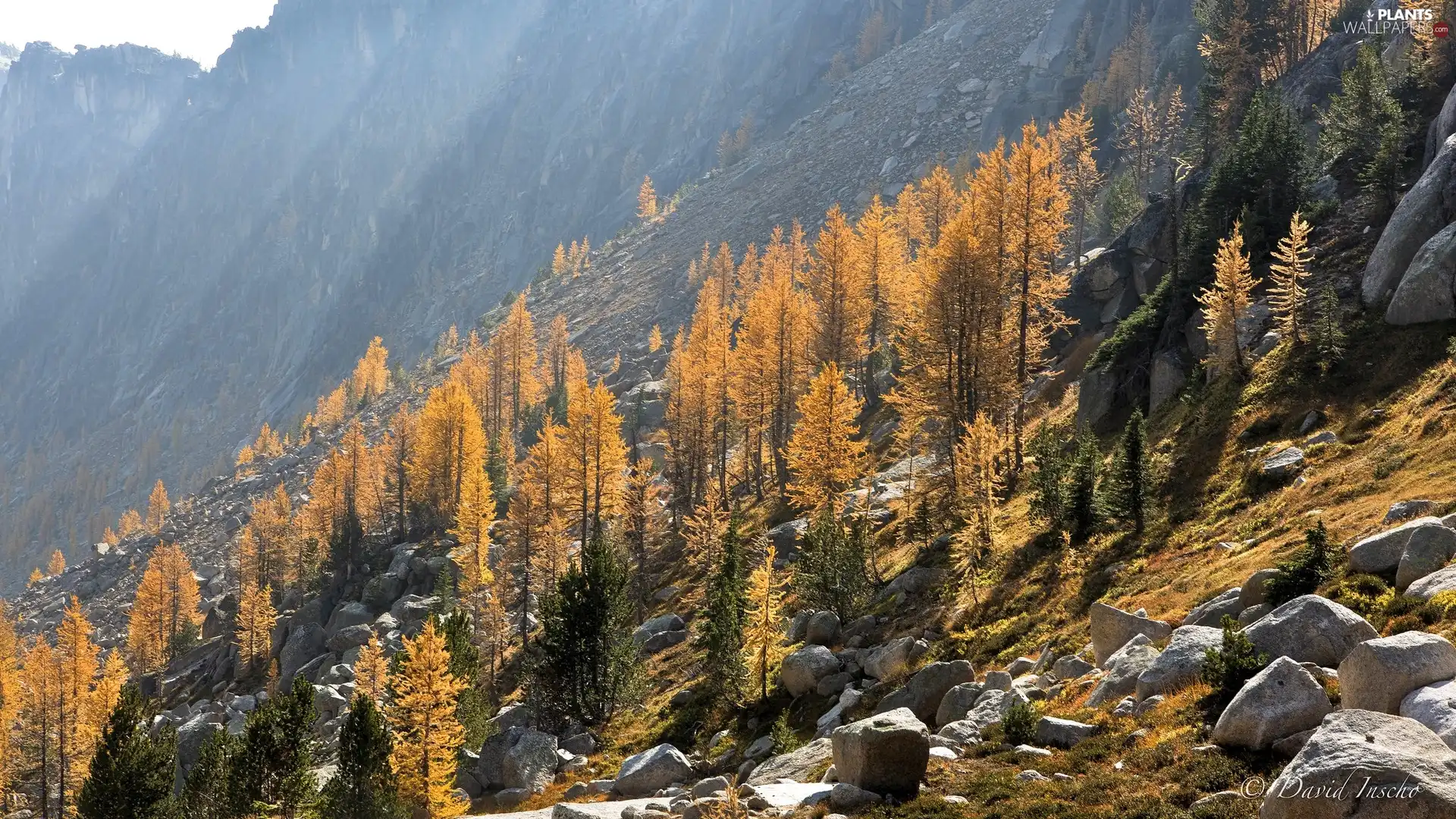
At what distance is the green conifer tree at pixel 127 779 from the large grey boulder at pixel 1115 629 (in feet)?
127

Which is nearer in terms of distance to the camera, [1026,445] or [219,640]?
[1026,445]

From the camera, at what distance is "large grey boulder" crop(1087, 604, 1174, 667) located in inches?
827

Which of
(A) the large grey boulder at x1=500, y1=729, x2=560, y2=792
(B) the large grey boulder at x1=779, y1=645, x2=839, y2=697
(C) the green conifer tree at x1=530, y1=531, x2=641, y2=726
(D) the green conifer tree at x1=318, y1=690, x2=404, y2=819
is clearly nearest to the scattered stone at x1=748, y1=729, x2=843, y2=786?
(B) the large grey boulder at x1=779, y1=645, x2=839, y2=697

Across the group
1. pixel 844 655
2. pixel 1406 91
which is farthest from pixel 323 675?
pixel 1406 91

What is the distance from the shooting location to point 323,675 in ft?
197

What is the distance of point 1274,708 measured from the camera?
44.7ft


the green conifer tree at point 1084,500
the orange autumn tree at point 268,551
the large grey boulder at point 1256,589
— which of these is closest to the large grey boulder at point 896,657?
the green conifer tree at point 1084,500

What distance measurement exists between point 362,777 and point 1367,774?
94.4 ft

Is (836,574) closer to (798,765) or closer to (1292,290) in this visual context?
(798,765)

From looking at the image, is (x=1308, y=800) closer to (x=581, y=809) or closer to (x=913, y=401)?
(x=581, y=809)

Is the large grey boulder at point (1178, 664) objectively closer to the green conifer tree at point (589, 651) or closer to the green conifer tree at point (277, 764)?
the green conifer tree at point (589, 651)

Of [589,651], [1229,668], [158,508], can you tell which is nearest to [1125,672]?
[1229,668]

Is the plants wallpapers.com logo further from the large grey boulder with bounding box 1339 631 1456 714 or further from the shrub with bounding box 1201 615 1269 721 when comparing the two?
the large grey boulder with bounding box 1339 631 1456 714

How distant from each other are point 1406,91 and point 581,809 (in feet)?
171
